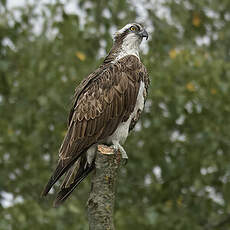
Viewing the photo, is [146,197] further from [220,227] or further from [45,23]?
[45,23]

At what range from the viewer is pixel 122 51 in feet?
18.2

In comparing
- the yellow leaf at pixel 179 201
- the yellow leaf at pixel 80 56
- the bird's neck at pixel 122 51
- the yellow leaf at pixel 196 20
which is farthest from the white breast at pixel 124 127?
the yellow leaf at pixel 196 20

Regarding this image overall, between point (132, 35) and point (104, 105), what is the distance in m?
1.02

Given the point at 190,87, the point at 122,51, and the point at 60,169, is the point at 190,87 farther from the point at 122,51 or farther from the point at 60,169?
the point at 60,169

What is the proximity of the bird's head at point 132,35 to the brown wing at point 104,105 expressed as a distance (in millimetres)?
564

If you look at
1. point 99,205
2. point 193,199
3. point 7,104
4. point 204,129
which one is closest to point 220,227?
point 193,199

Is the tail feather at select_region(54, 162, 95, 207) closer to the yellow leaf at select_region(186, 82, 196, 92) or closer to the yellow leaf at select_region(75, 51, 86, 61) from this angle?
the yellow leaf at select_region(186, 82, 196, 92)

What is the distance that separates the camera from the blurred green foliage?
684 centimetres

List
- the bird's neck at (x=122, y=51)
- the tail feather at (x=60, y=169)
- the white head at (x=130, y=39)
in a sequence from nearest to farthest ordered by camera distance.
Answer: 1. the tail feather at (x=60, y=169)
2. the bird's neck at (x=122, y=51)
3. the white head at (x=130, y=39)

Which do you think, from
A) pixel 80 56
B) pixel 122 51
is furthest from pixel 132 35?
pixel 80 56

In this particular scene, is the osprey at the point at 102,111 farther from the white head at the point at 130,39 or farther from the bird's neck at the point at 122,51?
the white head at the point at 130,39

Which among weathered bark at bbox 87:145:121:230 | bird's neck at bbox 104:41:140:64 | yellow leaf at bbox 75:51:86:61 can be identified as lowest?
weathered bark at bbox 87:145:121:230

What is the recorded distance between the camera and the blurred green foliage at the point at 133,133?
6836 millimetres

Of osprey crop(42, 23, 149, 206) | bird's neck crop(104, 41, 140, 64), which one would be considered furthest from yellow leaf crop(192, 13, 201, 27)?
osprey crop(42, 23, 149, 206)
